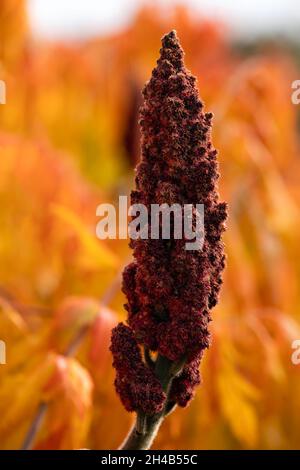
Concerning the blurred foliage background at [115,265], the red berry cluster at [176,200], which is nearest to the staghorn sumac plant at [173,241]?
the red berry cluster at [176,200]

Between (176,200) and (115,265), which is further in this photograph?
(115,265)

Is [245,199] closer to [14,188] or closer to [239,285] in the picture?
[239,285]

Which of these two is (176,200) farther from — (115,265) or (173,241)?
(115,265)

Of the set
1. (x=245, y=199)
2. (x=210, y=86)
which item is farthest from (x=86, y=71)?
(x=245, y=199)

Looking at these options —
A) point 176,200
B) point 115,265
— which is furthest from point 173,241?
point 115,265

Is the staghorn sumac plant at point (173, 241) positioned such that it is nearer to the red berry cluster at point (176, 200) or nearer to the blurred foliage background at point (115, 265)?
the red berry cluster at point (176, 200)

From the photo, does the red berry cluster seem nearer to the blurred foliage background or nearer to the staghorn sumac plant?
the staghorn sumac plant
